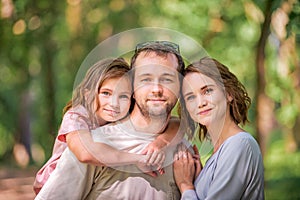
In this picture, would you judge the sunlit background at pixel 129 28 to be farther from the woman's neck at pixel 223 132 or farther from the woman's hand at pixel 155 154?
the woman's hand at pixel 155 154

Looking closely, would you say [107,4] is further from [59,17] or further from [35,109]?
[35,109]

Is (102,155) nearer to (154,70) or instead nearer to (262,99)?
(154,70)

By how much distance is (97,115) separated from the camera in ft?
5.38

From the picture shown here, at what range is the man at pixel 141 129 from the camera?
157 cm

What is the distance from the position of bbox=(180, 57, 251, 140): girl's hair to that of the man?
2.1 inches

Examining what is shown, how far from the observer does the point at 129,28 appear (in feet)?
13.0

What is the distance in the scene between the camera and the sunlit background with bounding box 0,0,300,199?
3902 millimetres

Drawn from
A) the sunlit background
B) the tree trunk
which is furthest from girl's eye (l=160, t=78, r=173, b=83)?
the tree trunk

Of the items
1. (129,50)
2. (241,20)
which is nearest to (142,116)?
(129,50)

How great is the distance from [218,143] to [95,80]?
399mm

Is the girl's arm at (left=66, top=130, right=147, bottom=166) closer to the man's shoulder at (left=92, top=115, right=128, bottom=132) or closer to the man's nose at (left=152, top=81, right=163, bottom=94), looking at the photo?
the man's shoulder at (left=92, top=115, right=128, bottom=132)

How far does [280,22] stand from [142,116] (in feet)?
8.74

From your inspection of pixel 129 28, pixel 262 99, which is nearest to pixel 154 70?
pixel 129 28

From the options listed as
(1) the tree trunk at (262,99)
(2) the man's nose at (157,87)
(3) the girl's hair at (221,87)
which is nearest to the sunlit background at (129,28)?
(1) the tree trunk at (262,99)
